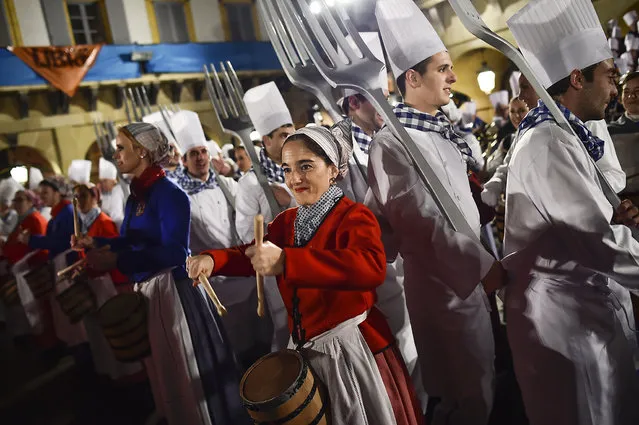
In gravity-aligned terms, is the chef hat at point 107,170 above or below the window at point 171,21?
below

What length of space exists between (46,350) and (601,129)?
21.2 ft

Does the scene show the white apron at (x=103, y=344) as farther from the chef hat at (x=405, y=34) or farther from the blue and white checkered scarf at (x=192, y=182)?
the chef hat at (x=405, y=34)

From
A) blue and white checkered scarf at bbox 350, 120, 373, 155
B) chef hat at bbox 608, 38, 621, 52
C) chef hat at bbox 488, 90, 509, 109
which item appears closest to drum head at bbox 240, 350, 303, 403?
blue and white checkered scarf at bbox 350, 120, 373, 155

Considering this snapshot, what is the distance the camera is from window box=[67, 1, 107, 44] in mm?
14547

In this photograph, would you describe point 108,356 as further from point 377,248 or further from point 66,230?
point 377,248

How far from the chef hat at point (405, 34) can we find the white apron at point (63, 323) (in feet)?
13.7

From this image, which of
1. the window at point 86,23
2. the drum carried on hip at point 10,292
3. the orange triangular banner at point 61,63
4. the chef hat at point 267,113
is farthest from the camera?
the window at point 86,23

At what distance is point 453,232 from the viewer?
188 cm

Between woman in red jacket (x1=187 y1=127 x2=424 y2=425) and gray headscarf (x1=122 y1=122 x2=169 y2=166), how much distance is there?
1.25 metres

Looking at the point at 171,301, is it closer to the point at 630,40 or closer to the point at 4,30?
the point at 630,40

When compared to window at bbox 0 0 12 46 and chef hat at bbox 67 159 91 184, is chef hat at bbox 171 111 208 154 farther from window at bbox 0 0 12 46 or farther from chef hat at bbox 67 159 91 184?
window at bbox 0 0 12 46

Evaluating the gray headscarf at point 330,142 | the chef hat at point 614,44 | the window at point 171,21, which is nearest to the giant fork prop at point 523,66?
the gray headscarf at point 330,142

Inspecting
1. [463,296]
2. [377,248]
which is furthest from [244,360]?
[377,248]

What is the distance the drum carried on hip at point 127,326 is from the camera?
7.98 ft
